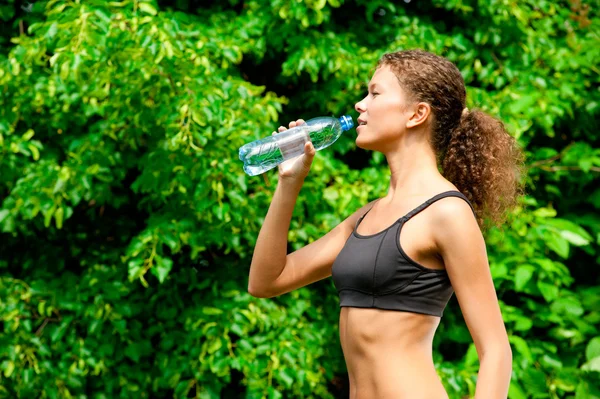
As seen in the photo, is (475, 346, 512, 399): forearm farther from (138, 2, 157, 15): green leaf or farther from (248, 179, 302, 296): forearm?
(138, 2, 157, 15): green leaf

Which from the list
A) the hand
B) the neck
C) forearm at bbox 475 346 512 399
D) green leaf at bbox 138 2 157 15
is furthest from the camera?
green leaf at bbox 138 2 157 15

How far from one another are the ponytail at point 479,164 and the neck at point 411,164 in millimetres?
77

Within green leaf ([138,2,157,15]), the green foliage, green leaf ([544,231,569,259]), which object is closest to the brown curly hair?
the green foliage

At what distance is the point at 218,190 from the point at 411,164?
5.75 ft

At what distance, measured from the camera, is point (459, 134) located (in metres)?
2.06

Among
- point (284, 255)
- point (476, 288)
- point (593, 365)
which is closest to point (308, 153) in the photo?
point (284, 255)

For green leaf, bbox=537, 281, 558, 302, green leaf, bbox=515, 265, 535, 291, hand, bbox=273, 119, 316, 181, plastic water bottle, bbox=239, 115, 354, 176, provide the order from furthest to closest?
green leaf, bbox=537, 281, 558, 302, green leaf, bbox=515, 265, 535, 291, plastic water bottle, bbox=239, 115, 354, 176, hand, bbox=273, 119, 316, 181

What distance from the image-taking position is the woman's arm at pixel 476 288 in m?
1.77

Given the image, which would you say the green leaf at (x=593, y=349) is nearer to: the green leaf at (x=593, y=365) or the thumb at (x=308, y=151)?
the green leaf at (x=593, y=365)

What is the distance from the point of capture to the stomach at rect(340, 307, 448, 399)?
184 cm

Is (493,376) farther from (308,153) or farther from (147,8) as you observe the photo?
(147,8)

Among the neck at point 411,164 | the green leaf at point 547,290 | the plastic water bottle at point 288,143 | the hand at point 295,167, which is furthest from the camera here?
the green leaf at point 547,290

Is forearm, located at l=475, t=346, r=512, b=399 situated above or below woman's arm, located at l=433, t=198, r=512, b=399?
below

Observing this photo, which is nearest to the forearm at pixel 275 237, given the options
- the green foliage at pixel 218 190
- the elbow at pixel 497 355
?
the elbow at pixel 497 355
